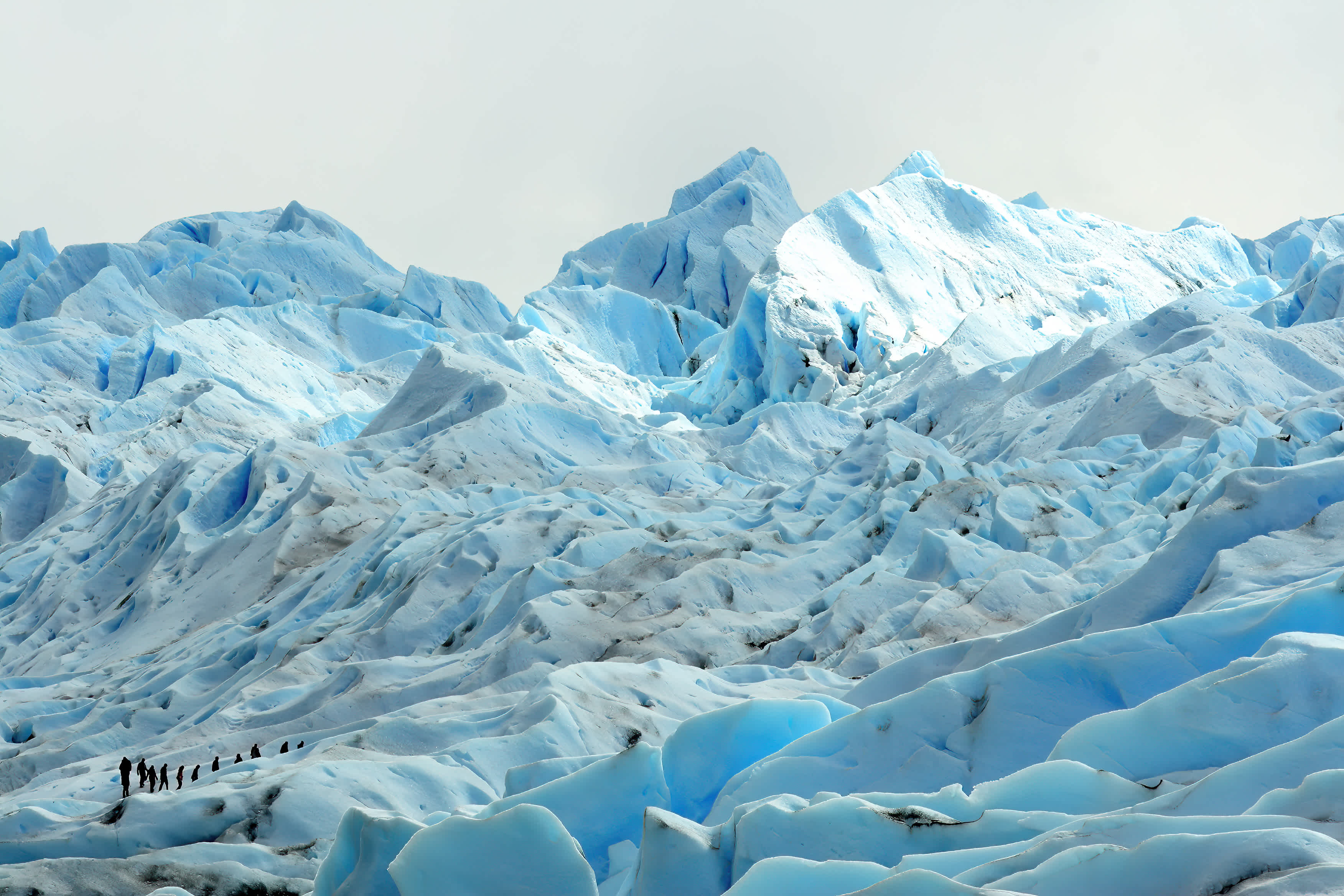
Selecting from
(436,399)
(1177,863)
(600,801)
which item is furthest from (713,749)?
(436,399)

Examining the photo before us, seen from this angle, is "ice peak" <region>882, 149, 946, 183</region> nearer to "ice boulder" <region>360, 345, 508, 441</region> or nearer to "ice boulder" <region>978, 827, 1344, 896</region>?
"ice boulder" <region>360, 345, 508, 441</region>

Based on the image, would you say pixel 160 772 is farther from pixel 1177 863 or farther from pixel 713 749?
pixel 1177 863

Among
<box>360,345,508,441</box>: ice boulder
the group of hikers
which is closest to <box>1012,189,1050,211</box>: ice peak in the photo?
<box>360,345,508,441</box>: ice boulder

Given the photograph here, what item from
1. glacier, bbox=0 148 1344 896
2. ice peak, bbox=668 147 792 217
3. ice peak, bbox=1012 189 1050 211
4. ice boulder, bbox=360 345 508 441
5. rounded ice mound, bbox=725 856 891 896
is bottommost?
rounded ice mound, bbox=725 856 891 896

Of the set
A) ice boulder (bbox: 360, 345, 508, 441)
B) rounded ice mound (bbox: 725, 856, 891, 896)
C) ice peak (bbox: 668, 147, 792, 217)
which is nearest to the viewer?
rounded ice mound (bbox: 725, 856, 891, 896)

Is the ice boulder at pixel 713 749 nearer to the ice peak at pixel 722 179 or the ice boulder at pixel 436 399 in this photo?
the ice boulder at pixel 436 399

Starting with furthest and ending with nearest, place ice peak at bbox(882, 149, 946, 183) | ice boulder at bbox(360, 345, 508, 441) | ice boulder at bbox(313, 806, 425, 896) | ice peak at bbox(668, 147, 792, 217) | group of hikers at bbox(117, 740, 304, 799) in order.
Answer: ice peak at bbox(668, 147, 792, 217), ice peak at bbox(882, 149, 946, 183), ice boulder at bbox(360, 345, 508, 441), group of hikers at bbox(117, 740, 304, 799), ice boulder at bbox(313, 806, 425, 896)
